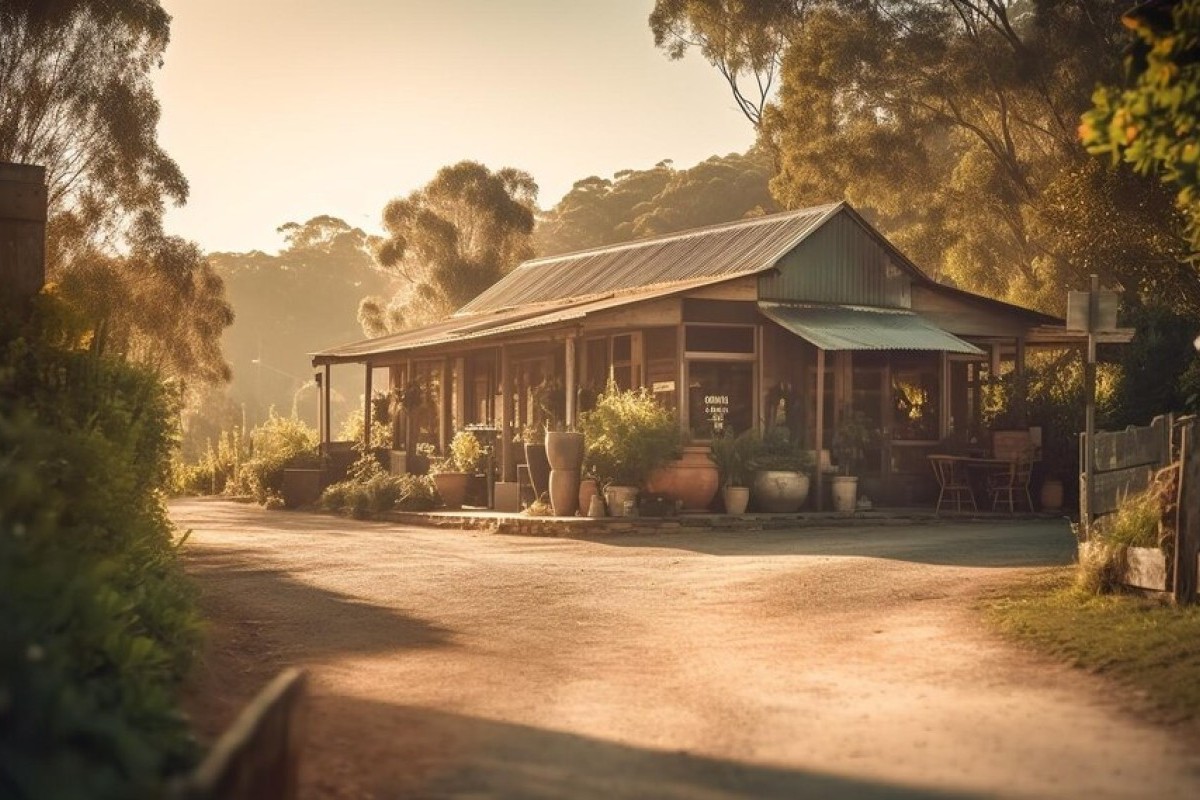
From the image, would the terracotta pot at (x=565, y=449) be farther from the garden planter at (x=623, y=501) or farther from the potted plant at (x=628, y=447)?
the garden planter at (x=623, y=501)

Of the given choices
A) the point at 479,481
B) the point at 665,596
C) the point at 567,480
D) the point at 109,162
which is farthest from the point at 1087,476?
the point at 109,162

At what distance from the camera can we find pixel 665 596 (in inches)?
500

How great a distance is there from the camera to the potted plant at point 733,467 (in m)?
21.2

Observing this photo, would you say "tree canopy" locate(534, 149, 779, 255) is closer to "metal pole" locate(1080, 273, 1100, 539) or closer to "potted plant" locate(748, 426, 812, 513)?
"potted plant" locate(748, 426, 812, 513)

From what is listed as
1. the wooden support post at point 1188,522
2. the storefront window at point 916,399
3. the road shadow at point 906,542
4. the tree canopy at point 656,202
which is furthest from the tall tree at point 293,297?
the wooden support post at point 1188,522

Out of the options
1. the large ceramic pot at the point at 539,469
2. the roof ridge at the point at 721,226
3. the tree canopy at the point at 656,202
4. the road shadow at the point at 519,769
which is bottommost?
the road shadow at the point at 519,769

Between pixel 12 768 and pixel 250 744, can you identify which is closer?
pixel 12 768

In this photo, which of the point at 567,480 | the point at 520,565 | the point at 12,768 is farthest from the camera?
the point at 567,480

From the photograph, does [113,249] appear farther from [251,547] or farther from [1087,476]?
[1087,476]

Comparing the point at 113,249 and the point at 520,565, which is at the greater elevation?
the point at 113,249

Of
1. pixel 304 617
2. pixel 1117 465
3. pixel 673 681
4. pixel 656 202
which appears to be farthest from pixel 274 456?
pixel 656 202

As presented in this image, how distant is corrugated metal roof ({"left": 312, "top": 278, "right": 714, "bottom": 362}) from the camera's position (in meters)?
22.9

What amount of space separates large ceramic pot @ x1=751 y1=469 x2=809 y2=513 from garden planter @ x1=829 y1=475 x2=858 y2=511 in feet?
2.96

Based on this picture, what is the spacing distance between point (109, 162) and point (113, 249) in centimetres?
247
